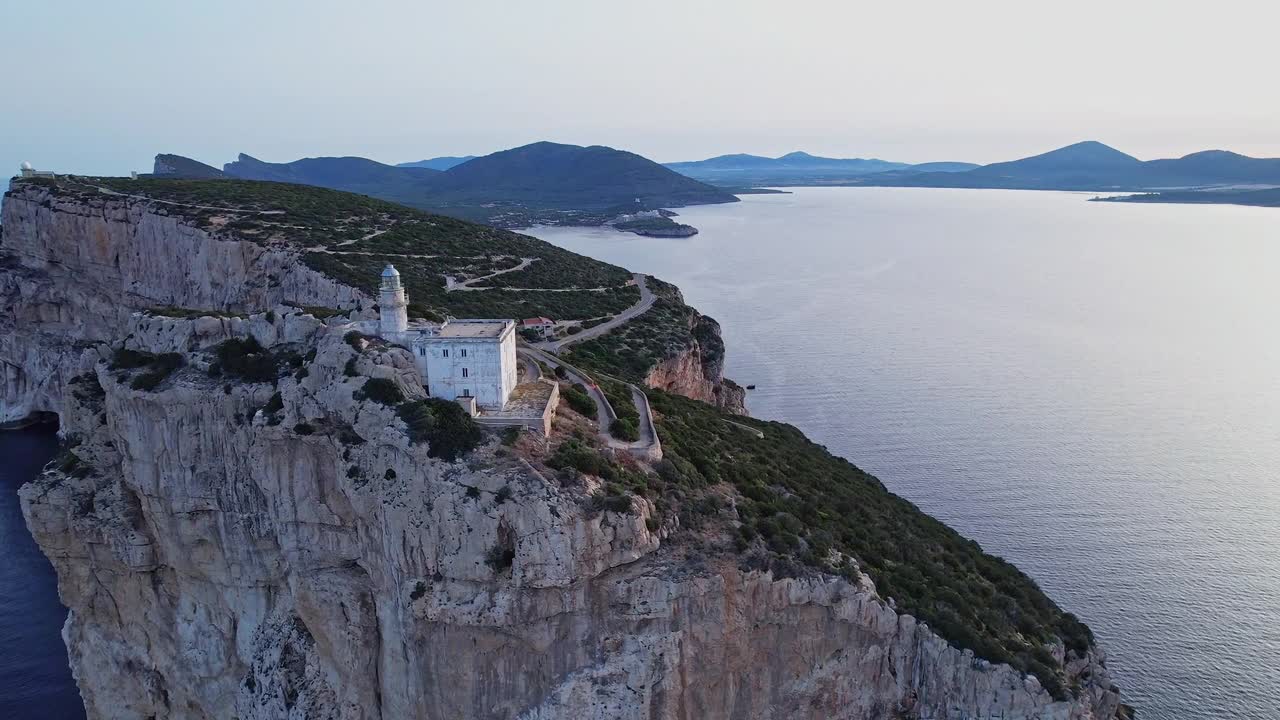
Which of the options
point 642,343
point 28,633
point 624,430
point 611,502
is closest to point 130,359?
point 624,430

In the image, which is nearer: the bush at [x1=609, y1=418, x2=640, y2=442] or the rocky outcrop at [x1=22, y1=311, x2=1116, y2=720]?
the rocky outcrop at [x1=22, y1=311, x2=1116, y2=720]

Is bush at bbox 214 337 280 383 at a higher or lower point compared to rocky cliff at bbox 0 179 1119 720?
higher

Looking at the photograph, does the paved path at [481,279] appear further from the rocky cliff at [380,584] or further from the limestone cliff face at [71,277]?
the rocky cliff at [380,584]

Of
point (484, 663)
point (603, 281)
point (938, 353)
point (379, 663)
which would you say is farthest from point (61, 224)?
point (938, 353)

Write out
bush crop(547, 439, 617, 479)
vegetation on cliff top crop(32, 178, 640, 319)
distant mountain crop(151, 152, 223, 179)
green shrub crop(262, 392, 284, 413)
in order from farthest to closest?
distant mountain crop(151, 152, 223, 179), vegetation on cliff top crop(32, 178, 640, 319), green shrub crop(262, 392, 284, 413), bush crop(547, 439, 617, 479)

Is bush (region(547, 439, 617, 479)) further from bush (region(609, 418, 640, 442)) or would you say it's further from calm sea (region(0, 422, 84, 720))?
calm sea (region(0, 422, 84, 720))

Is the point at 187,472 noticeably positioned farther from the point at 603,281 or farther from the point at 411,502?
the point at 603,281

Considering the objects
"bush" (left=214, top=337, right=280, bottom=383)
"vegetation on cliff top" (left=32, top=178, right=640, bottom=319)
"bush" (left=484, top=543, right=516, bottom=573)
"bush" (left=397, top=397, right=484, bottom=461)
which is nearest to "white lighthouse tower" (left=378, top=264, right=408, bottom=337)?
"bush" (left=397, top=397, right=484, bottom=461)
